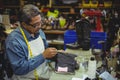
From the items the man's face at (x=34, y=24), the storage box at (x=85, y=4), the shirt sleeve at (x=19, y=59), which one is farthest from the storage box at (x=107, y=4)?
the shirt sleeve at (x=19, y=59)

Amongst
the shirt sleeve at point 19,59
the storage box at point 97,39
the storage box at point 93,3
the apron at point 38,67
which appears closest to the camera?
the shirt sleeve at point 19,59

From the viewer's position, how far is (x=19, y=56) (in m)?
2.05

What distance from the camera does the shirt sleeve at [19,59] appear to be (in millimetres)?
2039

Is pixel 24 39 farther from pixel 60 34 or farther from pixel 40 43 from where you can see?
pixel 60 34

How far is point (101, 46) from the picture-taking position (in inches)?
119

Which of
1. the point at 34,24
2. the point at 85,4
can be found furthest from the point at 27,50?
the point at 85,4

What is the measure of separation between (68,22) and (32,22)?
2.20 m

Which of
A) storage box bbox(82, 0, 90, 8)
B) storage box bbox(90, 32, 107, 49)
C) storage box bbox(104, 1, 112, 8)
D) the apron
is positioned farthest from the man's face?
storage box bbox(104, 1, 112, 8)

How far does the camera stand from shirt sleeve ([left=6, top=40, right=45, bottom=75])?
2.04 metres

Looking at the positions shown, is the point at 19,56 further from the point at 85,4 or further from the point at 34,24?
the point at 85,4

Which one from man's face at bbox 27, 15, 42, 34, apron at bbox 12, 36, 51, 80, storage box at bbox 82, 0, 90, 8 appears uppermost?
storage box at bbox 82, 0, 90, 8

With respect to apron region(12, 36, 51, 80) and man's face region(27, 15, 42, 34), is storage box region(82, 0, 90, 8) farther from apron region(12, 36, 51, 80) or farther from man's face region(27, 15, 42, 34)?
man's face region(27, 15, 42, 34)

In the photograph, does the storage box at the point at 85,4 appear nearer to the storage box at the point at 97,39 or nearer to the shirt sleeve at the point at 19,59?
the storage box at the point at 97,39

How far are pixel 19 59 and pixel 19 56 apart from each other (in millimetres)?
27
